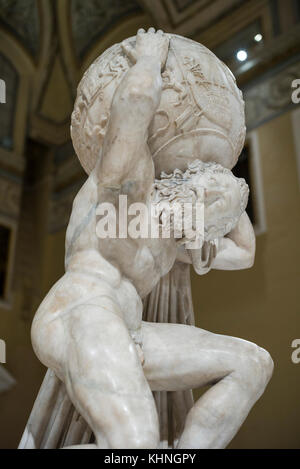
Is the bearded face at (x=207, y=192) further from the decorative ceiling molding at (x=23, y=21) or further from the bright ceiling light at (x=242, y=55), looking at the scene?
the decorative ceiling molding at (x=23, y=21)

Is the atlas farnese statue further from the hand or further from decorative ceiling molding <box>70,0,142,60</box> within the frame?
decorative ceiling molding <box>70,0,142,60</box>

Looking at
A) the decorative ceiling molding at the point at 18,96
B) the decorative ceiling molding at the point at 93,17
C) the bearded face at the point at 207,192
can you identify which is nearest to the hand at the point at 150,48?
the bearded face at the point at 207,192

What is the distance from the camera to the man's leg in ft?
8.50

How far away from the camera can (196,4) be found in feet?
27.3

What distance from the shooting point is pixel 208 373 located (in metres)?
2.77

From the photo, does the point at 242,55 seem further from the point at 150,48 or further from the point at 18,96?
the point at 150,48

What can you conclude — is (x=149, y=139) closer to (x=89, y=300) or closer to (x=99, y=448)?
(x=89, y=300)

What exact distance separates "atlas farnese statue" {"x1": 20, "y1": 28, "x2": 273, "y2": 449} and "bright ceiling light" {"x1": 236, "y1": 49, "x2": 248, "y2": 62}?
4746mm

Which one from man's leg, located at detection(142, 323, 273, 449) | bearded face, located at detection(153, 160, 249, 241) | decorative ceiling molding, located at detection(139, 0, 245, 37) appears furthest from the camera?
decorative ceiling molding, located at detection(139, 0, 245, 37)

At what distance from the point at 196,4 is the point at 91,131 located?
592cm

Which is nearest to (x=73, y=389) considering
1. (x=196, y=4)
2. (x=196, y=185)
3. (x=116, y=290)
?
(x=116, y=290)

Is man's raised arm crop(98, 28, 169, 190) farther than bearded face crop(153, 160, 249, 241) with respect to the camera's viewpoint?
No

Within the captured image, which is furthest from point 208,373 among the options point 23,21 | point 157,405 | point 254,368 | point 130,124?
point 23,21

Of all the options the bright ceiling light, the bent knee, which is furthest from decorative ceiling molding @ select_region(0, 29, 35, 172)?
the bent knee
